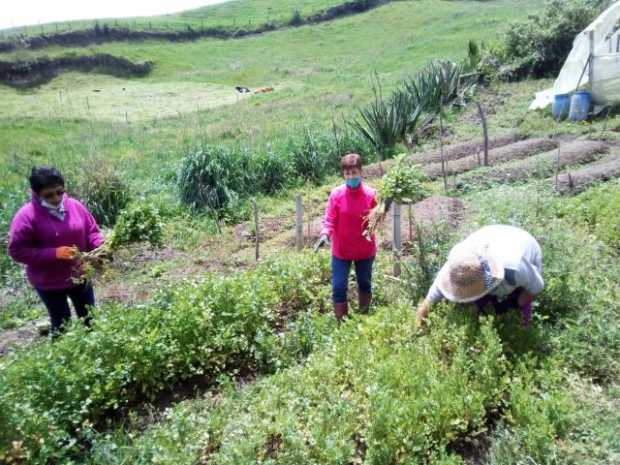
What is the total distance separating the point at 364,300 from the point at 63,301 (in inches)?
95.4

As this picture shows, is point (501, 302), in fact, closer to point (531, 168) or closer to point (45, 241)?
point (45, 241)

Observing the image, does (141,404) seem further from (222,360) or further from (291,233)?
(291,233)

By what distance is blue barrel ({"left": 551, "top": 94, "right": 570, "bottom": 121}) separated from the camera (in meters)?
12.5

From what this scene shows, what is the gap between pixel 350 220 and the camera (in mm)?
4383

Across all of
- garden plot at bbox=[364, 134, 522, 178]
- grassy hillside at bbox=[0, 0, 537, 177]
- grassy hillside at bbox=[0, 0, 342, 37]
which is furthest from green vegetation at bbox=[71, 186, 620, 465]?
grassy hillside at bbox=[0, 0, 342, 37]

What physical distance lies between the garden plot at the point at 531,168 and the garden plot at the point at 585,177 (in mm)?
362

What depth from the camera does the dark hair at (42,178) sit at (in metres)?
3.84

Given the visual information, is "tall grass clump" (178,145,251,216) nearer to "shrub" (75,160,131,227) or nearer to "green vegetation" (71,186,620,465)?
"shrub" (75,160,131,227)

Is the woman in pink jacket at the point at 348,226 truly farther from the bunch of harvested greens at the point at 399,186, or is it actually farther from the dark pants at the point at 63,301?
the dark pants at the point at 63,301

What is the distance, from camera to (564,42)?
16.7 metres

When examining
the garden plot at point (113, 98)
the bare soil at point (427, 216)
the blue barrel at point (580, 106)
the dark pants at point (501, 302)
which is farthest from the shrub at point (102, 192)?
the garden plot at point (113, 98)

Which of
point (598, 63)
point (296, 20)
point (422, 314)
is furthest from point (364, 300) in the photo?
point (296, 20)

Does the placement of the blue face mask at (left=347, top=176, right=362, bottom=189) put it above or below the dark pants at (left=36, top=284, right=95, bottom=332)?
above

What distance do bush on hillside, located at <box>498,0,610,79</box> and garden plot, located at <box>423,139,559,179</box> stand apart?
767 centimetres
